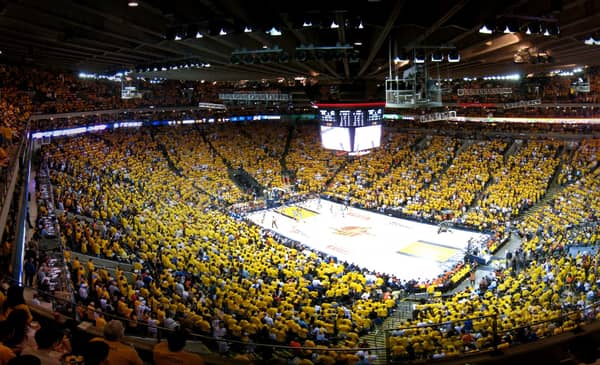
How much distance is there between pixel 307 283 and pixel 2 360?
12.3 m

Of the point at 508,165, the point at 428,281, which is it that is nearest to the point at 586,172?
the point at 508,165

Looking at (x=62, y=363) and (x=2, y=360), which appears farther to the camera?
(x=62, y=363)

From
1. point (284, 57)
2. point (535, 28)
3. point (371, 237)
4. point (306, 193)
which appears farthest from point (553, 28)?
point (306, 193)

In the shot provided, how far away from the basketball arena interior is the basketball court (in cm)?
17

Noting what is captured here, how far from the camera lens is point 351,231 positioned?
2623 centimetres

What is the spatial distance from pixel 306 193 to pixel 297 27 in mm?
23122

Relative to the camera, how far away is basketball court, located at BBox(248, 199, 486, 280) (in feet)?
68.8

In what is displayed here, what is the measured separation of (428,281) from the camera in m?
17.9

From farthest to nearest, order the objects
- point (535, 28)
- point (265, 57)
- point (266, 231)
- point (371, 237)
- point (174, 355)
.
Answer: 1. point (266, 231)
2. point (371, 237)
3. point (265, 57)
4. point (535, 28)
5. point (174, 355)

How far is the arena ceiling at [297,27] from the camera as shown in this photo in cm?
1052

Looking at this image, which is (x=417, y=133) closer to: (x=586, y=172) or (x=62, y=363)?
(x=586, y=172)

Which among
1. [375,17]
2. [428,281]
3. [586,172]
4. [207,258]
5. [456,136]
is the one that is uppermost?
[375,17]

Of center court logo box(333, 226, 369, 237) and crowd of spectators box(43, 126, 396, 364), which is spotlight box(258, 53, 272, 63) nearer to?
crowd of spectators box(43, 126, 396, 364)

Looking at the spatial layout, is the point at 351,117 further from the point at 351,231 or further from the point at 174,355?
the point at 174,355
